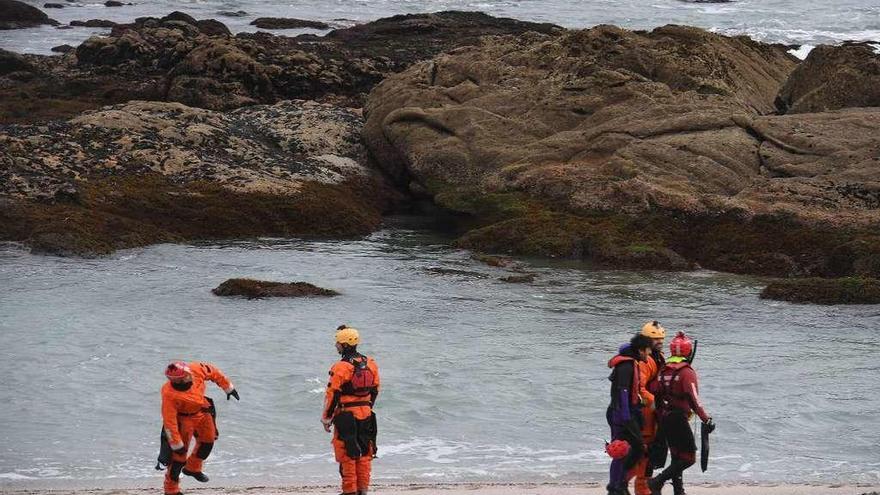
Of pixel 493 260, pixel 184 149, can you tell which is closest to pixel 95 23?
pixel 184 149

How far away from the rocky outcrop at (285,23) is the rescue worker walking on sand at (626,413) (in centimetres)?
5666

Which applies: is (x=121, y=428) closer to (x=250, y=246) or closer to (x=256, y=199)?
(x=250, y=246)

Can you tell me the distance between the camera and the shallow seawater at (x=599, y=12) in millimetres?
71688

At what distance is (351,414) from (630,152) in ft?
58.3

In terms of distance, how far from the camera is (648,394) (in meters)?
12.9

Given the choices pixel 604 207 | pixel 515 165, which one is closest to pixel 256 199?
pixel 515 165

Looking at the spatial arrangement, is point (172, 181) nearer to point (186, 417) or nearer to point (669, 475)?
point (186, 417)

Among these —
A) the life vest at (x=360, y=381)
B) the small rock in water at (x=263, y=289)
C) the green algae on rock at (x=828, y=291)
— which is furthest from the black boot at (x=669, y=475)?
the small rock in water at (x=263, y=289)

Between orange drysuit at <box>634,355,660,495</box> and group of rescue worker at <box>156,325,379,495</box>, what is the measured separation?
268 centimetres

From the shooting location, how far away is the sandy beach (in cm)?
1374

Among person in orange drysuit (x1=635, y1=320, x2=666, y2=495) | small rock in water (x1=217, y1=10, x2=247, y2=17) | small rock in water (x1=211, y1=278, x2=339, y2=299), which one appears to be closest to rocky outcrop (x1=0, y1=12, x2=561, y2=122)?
small rock in water (x1=211, y1=278, x2=339, y2=299)

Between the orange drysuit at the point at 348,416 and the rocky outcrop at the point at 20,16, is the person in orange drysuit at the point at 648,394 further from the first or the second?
the rocky outcrop at the point at 20,16

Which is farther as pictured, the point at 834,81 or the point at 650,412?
the point at 834,81

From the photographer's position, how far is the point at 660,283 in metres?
25.1
